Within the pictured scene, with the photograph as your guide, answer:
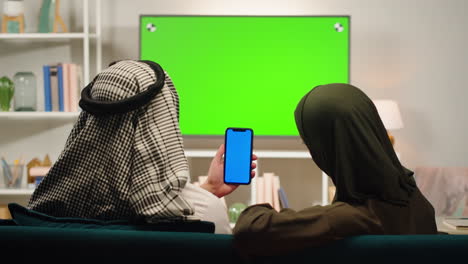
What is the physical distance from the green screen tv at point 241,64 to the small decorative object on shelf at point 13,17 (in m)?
0.82

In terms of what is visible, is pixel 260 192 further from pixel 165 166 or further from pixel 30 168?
pixel 165 166

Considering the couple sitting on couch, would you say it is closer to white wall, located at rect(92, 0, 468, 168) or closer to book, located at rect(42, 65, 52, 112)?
book, located at rect(42, 65, 52, 112)

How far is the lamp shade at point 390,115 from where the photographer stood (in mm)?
3971

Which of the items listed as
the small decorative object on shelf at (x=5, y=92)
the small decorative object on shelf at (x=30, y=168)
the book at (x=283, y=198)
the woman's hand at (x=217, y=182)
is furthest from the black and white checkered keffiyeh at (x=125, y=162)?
the small decorative object on shelf at (x=5, y=92)

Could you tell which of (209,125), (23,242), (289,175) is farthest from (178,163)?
(289,175)

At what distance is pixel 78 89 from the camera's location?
13.6 feet

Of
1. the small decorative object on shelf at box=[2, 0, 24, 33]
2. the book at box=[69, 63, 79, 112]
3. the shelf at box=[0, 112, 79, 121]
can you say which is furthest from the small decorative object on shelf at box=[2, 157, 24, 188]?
the small decorative object on shelf at box=[2, 0, 24, 33]

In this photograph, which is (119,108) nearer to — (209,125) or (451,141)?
(209,125)

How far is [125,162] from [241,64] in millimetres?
3040

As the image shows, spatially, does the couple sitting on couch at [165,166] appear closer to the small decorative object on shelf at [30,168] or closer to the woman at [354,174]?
the woman at [354,174]

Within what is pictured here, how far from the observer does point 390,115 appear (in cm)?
399

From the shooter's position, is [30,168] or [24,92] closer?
[30,168]

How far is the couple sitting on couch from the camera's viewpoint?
1.17m

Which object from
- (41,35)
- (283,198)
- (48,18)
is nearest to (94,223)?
(283,198)
